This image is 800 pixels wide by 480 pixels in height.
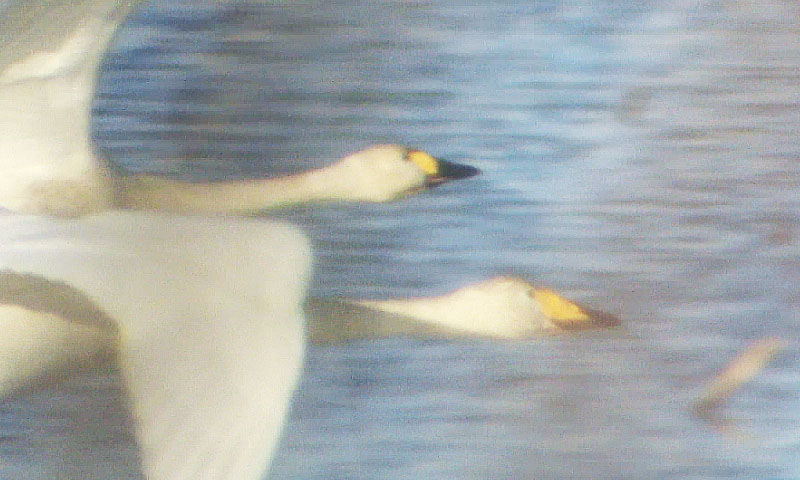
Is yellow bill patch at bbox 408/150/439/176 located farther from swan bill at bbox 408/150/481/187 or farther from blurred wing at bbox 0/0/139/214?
blurred wing at bbox 0/0/139/214

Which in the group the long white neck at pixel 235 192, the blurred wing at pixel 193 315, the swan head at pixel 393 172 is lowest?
the blurred wing at pixel 193 315

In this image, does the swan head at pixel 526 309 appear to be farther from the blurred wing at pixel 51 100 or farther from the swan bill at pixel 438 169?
the blurred wing at pixel 51 100

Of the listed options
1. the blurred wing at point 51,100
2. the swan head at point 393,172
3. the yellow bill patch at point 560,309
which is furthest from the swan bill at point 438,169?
the blurred wing at point 51,100

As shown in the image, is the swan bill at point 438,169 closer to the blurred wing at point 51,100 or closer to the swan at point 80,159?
the swan at point 80,159

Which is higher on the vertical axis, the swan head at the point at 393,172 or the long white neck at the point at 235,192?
the swan head at the point at 393,172

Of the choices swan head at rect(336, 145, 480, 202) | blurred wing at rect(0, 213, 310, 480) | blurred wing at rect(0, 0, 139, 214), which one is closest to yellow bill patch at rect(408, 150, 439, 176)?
swan head at rect(336, 145, 480, 202)

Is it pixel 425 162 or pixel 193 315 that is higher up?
pixel 425 162

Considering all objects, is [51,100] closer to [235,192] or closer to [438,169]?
[235,192]

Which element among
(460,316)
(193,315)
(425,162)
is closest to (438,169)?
(425,162)
